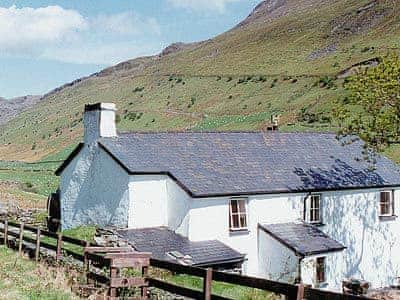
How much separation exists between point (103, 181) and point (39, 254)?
627 centimetres

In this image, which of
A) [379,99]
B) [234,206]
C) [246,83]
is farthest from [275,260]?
[246,83]

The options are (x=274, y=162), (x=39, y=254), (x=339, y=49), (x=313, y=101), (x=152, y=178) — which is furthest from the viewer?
(x=339, y=49)

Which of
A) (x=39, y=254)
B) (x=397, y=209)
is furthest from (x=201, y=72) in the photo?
(x=39, y=254)

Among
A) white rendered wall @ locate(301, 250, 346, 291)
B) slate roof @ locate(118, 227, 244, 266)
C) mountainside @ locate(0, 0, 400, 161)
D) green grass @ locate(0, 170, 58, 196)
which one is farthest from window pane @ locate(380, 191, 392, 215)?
green grass @ locate(0, 170, 58, 196)

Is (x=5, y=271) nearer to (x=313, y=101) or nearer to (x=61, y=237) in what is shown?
(x=61, y=237)

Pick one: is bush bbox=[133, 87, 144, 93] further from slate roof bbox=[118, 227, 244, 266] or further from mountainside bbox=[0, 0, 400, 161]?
slate roof bbox=[118, 227, 244, 266]

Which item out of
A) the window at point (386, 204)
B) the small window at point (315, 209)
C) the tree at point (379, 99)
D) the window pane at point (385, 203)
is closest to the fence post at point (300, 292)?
the small window at point (315, 209)

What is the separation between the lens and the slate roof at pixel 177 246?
22.0 metres

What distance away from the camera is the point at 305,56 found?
13138 centimetres

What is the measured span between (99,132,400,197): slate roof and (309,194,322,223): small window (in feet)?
1.85

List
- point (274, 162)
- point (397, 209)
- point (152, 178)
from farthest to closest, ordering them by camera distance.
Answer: point (397, 209), point (274, 162), point (152, 178)

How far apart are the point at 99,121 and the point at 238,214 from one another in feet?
22.7

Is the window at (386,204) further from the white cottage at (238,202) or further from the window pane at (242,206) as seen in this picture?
the window pane at (242,206)

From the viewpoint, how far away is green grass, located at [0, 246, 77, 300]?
39.8 feet
